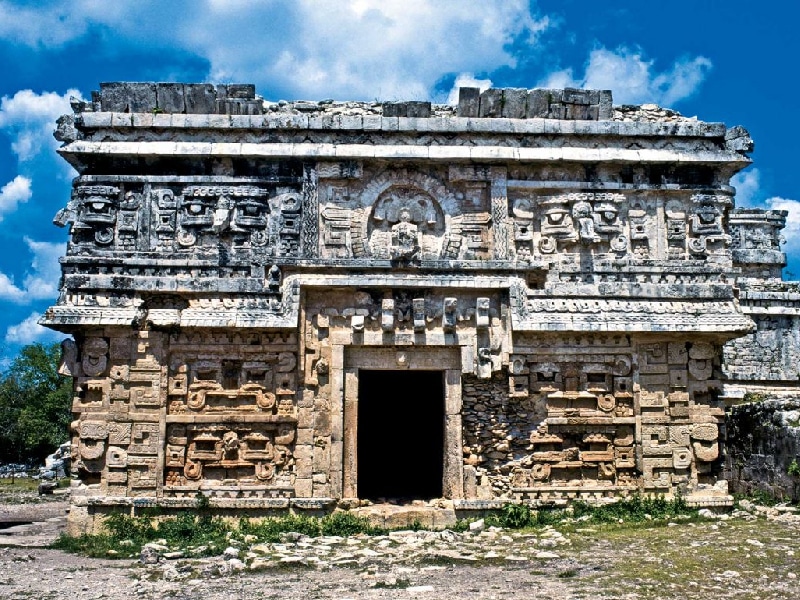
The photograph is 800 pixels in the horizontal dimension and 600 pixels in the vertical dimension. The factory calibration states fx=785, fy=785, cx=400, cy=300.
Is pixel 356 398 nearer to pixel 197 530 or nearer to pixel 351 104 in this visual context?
pixel 197 530

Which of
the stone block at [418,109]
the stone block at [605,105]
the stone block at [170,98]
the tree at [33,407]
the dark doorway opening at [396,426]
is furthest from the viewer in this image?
the tree at [33,407]

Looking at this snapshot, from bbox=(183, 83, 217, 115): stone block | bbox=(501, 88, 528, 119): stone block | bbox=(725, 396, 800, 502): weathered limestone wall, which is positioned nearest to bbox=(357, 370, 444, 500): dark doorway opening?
bbox=(501, 88, 528, 119): stone block

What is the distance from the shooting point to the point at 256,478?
1166cm

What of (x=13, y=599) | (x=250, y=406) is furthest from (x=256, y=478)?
(x=13, y=599)

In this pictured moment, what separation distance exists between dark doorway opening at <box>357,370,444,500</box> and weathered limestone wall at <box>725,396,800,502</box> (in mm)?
5483

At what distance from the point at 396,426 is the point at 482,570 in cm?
860

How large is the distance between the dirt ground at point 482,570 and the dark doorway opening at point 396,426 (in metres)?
5.14

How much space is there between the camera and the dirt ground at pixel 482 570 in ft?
→ 24.8

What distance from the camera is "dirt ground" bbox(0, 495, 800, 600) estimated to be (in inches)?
298

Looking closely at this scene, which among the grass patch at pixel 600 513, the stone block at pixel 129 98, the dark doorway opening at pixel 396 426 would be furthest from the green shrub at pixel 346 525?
the stone block at pixel 129 98

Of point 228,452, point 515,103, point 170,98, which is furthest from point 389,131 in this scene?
point 228,452

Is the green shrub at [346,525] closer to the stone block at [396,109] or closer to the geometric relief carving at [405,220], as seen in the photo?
the geometric relief carving at [405,220]

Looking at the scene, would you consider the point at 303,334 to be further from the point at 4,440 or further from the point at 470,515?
the point at 4,440

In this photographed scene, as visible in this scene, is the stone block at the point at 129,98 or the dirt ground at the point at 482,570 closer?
the dirt ground at the point at 482,570
